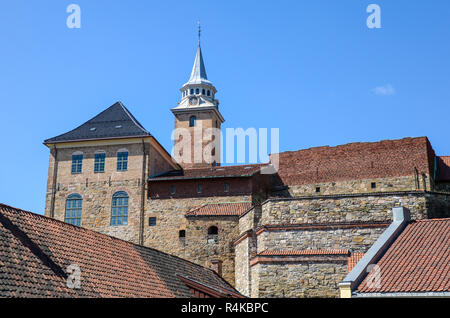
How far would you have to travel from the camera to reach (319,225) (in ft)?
85.7

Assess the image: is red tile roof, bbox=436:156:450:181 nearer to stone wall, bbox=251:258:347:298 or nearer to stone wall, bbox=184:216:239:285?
stone wall, bbox=184:216:239:285

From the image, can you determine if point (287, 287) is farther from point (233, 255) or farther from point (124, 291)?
point (124, 291)

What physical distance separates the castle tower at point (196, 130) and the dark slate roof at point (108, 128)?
11098mm

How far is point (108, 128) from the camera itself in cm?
4009

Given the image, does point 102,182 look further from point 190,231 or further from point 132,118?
point 190,231

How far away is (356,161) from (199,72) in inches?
1032

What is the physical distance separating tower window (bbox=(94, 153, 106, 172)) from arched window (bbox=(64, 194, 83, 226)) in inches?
89.9

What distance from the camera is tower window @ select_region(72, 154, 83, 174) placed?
38625 millimetres

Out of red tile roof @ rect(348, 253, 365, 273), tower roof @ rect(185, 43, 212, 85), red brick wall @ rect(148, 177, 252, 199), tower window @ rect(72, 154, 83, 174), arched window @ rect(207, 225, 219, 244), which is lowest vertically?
red tile roof @ rect(348, 253, 365, 273)

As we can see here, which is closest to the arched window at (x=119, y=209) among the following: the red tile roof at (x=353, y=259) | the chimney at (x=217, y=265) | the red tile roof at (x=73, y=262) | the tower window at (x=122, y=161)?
the tower window at (x=122, y=161)

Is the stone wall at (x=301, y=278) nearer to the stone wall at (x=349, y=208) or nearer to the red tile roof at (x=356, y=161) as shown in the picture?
the stone wall at (x=349, y=208)

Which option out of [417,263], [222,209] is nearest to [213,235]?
[222,209]

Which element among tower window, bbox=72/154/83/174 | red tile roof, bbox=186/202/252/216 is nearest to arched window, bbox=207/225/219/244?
red tile roof, bbox=186/202/252/216

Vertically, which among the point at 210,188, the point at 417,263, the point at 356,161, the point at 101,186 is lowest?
the point at 417,263
